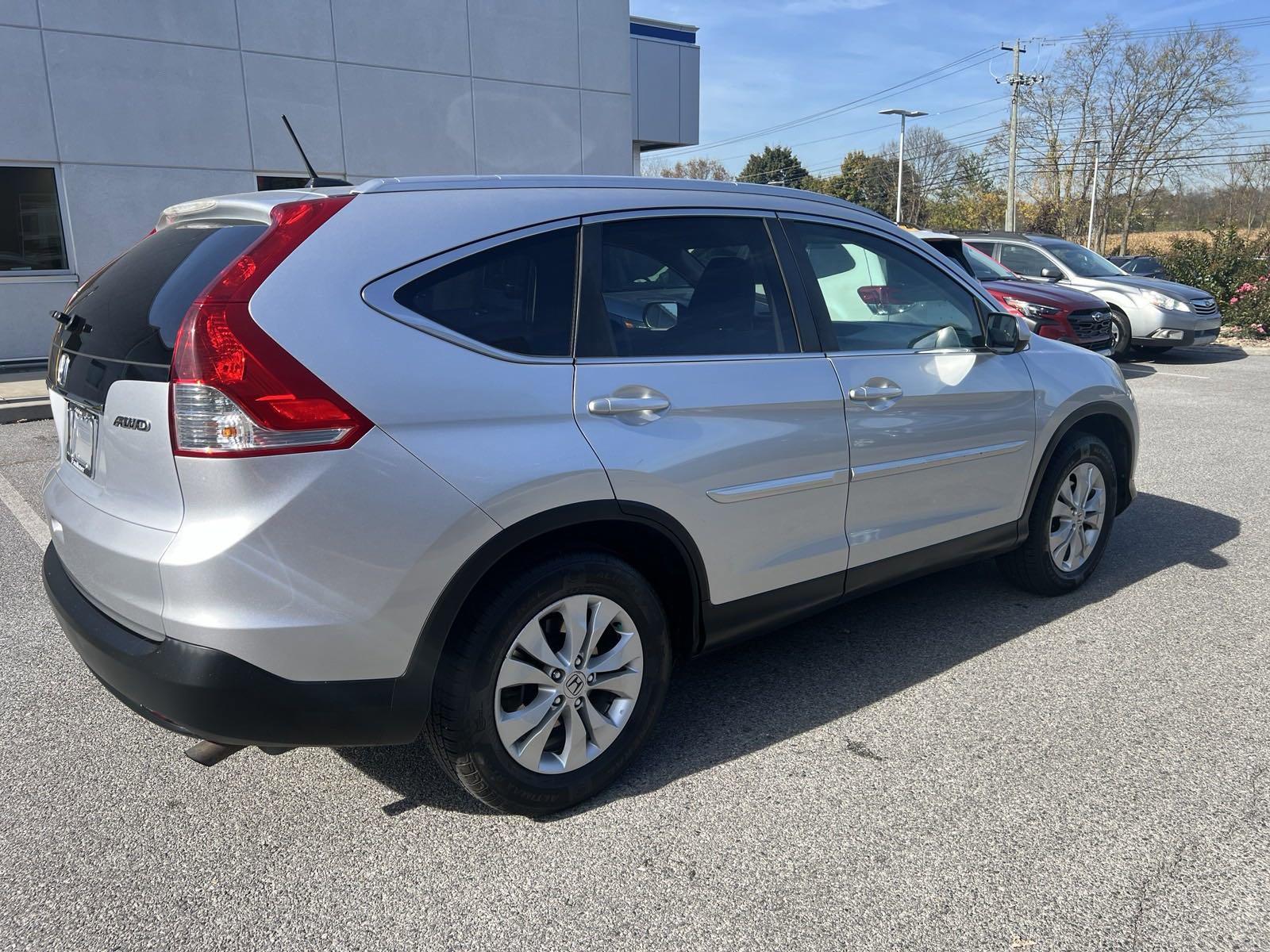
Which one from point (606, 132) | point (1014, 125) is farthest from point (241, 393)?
point (1014, 125)

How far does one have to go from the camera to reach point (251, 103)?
13.3m

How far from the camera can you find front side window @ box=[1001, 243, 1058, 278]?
13891mm

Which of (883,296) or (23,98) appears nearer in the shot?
(883,296)

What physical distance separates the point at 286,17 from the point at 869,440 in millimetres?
13060

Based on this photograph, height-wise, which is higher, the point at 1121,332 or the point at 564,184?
the point at 564,184

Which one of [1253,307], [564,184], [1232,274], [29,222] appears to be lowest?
[1253,307]

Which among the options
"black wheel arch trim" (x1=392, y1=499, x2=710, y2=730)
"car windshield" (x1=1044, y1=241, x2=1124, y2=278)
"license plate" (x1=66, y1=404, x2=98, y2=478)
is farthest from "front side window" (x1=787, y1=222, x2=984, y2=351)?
"car windshield" (x1=1044, y1=241, x2=1124, y2=278)

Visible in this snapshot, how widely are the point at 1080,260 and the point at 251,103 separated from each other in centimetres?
1217

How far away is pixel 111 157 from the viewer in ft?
41.0

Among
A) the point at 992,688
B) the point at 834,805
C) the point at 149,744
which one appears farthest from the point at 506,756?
the point at 992,688

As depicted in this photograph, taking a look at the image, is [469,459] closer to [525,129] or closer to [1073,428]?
[1073,428]

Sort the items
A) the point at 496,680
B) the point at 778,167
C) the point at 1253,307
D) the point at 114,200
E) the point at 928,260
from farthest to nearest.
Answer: the point at 778,167 → the point at 1253,307 → the point at 114,200 → the point at 928,260 → the point at 496,680

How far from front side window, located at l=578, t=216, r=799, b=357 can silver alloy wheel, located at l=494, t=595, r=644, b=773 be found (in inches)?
30.9

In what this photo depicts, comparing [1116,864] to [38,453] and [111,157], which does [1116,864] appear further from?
[111,157]
